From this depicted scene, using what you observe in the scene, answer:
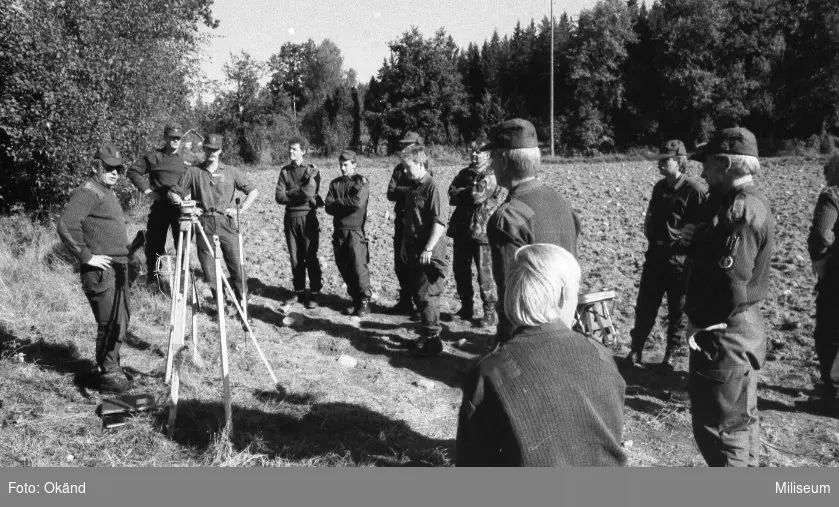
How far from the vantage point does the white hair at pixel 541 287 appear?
2.10m

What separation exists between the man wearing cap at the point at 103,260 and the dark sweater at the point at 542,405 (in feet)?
14.1

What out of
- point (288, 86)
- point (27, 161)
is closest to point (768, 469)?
point (27, 161)

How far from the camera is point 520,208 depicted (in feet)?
Answer: 10.9

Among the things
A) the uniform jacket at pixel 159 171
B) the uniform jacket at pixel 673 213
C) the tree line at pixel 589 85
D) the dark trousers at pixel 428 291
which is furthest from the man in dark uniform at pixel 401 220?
the tree line at pixel 589 85

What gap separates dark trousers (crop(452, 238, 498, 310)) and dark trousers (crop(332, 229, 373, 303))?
1.13 meters

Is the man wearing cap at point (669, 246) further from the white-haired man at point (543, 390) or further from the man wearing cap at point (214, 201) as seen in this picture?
the man wearing cap at point (214, 201)

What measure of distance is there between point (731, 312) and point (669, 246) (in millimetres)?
2546

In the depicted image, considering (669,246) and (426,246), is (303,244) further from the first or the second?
(669,246)

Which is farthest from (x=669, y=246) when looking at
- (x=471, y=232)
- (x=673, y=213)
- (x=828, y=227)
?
(x=471, y=232)

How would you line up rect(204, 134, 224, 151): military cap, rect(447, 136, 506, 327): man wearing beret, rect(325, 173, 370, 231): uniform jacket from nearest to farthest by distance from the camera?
rect(447, 136, 506, 327): man wearing beret
rect(204, 134, 224, 151): military cap
rect(325, 173, 370, 231): uniform jacket

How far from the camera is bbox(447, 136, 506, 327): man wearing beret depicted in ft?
23.2

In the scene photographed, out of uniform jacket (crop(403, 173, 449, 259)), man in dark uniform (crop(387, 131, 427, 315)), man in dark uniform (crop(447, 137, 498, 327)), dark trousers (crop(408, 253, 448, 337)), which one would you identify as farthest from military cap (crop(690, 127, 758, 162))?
man in dark uniform (crop(387, 131, 427, 315))

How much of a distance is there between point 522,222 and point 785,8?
49.4 metres

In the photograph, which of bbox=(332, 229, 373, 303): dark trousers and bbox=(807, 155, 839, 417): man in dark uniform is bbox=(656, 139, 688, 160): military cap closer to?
bbox=(807, 155, 839, 417): man in dark uniform
